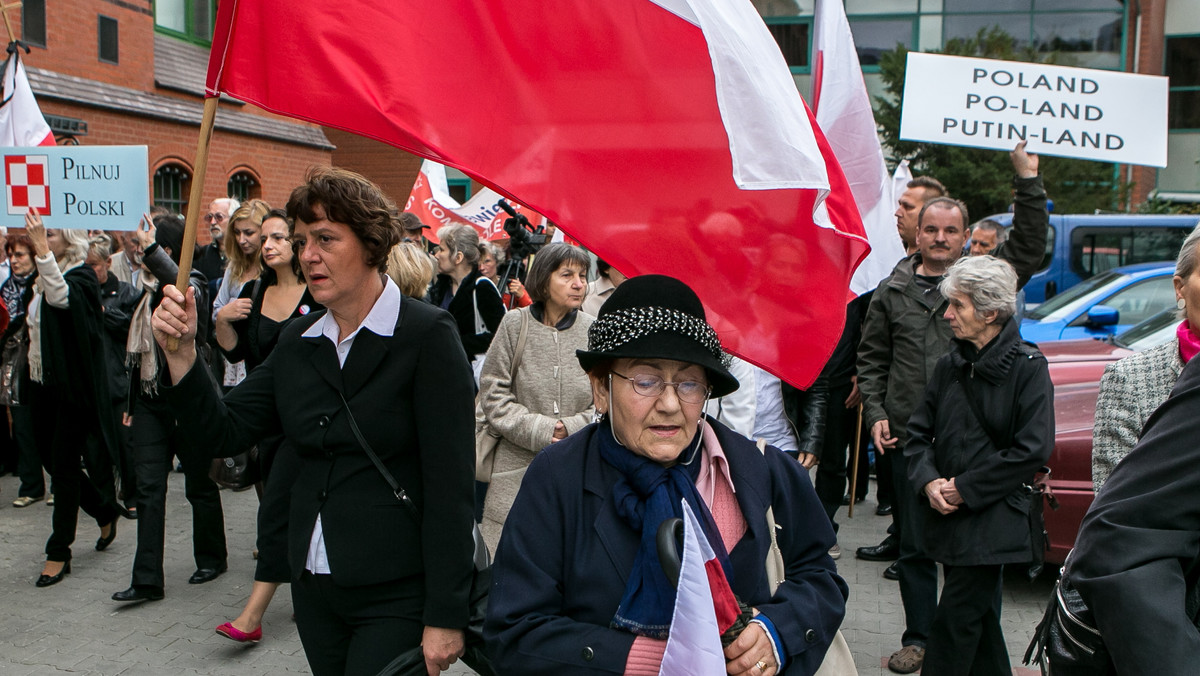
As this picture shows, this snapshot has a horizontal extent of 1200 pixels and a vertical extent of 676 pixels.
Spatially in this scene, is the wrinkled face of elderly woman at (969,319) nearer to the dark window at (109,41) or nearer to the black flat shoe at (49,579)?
the black flat shoe at (49,579)

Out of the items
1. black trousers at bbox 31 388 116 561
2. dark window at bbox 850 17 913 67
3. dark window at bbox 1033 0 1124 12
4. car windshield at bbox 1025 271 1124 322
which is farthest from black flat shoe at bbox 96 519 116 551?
dark window at bbox 1033 0 1124 12

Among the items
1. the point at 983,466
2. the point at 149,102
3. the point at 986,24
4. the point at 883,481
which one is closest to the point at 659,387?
the point at 983,466

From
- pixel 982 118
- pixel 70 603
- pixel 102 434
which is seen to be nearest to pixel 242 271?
pixel 102 434

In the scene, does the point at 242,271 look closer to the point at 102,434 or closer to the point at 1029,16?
the point at 102,434

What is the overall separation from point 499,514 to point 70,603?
9.78 ft

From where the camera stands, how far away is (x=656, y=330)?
7.63 ft

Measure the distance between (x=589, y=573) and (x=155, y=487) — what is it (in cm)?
449

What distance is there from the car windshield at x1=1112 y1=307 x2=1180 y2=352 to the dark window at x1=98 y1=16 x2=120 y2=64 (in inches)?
495

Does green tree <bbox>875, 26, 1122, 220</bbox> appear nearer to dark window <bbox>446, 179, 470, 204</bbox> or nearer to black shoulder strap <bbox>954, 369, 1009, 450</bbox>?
dark window <bbox>446, 179, 470, 204</bbox>

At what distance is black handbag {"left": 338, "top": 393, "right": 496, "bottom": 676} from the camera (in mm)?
2967

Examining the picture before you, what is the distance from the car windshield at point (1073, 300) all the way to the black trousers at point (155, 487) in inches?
321

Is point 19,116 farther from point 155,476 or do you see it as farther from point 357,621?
point 357,621

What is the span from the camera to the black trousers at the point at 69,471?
638 centimetres

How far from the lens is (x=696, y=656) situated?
2.02 meters
